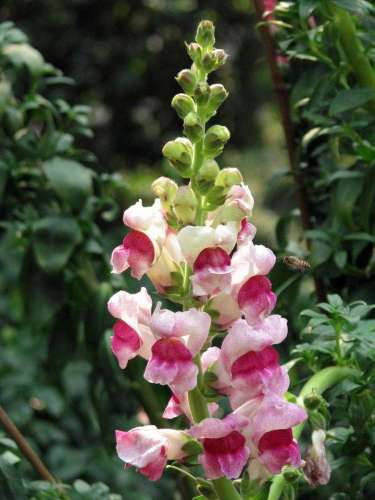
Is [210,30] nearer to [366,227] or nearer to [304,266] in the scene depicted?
[304,266]

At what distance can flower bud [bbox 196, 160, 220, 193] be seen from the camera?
2.83 ft

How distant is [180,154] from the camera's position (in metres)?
0.87

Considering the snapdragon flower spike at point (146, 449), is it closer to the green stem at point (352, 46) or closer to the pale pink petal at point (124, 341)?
Result: the pale pink petal at point (124, 341)

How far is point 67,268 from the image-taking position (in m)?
1.49

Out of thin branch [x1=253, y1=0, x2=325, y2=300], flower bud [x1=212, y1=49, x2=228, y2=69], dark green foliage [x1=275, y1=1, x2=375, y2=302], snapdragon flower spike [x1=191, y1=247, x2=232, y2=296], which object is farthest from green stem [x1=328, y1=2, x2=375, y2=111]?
snapdragon flower spike [x1=191, y1=247, x2=232, y2=296]

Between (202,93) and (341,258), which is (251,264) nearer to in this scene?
(202,93)

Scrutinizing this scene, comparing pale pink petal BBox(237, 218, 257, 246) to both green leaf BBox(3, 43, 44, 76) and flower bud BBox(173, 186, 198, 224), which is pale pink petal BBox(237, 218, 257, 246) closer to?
flower bud BBox(173, 186, 198, 224)

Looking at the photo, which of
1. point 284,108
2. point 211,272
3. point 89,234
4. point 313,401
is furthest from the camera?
point 89,234

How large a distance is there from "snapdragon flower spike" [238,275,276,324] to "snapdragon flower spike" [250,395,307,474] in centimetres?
6

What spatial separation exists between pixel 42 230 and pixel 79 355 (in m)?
0.26

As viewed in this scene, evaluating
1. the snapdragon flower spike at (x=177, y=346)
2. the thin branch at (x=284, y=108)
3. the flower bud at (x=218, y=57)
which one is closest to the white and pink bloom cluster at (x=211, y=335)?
the snapdragon flower spike at (x=177, y=346)

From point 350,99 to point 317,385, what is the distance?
34 cm

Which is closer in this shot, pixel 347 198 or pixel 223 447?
pixel 223 447

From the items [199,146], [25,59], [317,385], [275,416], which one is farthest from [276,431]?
[25,59]
